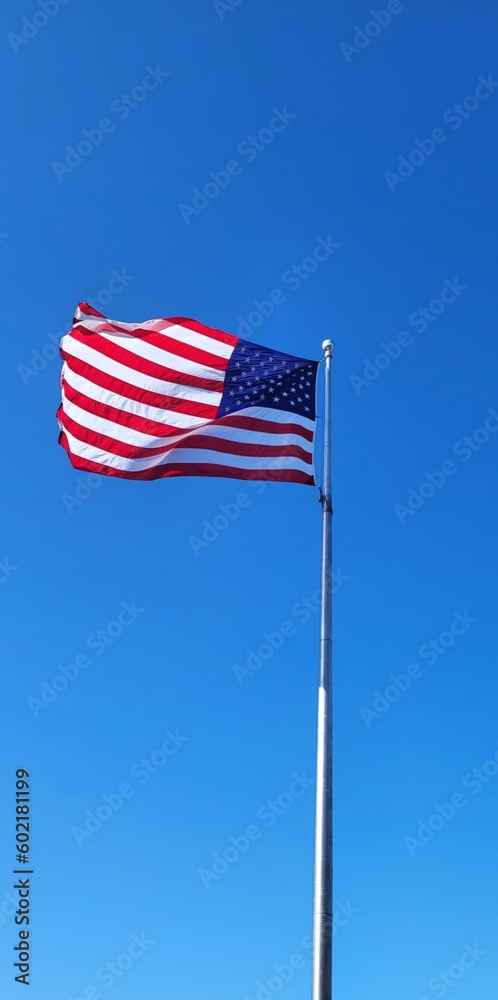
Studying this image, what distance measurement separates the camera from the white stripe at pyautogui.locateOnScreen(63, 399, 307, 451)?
1911 cm

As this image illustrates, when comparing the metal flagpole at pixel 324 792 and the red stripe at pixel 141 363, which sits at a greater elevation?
the red stripe at pixel 141 363

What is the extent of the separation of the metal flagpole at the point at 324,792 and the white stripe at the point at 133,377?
3.30m

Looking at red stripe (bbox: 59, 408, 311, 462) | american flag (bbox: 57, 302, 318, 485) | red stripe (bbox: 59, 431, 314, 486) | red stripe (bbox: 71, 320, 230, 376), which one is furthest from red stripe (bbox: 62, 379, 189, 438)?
red stripe (bbox: 71, 320, 230, 376)

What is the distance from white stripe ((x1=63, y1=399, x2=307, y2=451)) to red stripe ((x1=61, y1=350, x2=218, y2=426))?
422 millimetres

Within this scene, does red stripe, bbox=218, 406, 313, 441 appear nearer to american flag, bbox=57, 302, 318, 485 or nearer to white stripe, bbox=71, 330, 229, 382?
american flag, bbox=57, 302, 318, 485

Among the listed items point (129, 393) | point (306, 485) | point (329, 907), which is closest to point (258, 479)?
point (306, 485)

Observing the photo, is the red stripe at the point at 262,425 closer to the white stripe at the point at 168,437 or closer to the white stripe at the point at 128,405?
the white stripe at the point at 168,437

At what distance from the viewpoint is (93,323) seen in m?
21.8

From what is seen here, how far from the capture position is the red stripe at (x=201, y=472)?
733 inches

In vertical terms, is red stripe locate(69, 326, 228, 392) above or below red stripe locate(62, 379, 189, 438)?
above

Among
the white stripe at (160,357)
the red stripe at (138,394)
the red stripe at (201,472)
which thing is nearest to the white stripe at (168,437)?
the red stripe at (138,394)

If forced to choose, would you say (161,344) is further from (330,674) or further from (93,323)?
(330,674)

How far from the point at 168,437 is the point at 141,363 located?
235cm

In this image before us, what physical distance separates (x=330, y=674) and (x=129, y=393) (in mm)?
8251
